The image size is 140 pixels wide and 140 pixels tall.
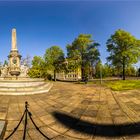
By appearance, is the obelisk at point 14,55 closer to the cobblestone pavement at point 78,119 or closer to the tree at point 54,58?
the cobblestone pavement at point 78,119

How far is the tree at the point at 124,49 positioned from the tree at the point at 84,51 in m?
4.76

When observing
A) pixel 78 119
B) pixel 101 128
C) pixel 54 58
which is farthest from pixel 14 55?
pixel 54 58

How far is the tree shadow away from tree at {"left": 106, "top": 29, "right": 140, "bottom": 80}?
30.5 metres

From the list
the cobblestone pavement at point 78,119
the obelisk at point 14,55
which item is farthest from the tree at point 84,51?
the cobblestone pavement at point 78,119

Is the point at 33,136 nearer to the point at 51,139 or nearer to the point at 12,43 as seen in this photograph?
the point at 51,139

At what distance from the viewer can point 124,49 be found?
35844mm

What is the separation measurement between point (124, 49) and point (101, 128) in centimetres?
3245

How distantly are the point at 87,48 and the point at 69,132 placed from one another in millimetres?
36095

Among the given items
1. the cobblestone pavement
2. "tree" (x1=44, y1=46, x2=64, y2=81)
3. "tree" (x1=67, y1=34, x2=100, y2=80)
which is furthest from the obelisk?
"tree" (x1=44, y1=46, x2=64, y2=81)

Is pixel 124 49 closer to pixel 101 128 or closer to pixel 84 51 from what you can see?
pixel 84 51

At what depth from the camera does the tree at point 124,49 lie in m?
35.2

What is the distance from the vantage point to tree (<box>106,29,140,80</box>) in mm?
35250

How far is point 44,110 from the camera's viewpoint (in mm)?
7852

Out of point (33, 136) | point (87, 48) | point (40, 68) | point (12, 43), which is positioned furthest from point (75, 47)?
point (33, 136)
